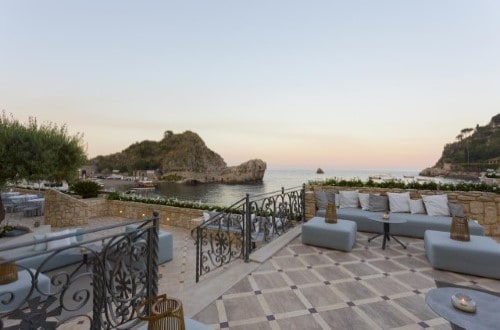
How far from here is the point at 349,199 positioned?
21.2ft

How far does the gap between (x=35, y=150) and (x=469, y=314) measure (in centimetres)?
939

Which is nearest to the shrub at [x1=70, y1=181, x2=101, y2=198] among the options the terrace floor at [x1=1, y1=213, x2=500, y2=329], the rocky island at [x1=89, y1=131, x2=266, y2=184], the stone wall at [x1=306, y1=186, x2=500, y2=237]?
the terrace floor at [x1=1, y1=213, x2=500, y2=329]

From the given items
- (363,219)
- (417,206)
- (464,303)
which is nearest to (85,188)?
(363,219)

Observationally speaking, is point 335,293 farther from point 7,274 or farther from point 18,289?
point 7,274

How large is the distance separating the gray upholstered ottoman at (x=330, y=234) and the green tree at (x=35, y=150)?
7624 millimetres

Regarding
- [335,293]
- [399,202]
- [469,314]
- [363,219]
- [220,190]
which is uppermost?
[399,202]

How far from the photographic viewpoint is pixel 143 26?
8625mm

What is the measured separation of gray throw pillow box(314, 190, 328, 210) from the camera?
6.49 m

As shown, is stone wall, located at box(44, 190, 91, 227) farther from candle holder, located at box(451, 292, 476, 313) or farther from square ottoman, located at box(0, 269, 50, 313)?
candle holder, located at box(451, 292, 476, 313)

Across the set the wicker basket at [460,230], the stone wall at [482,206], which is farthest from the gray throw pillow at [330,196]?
the wicker basket at [460,230]

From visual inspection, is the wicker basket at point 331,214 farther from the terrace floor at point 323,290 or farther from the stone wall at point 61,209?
the stone wall at point 61,209

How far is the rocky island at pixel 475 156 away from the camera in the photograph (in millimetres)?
37134

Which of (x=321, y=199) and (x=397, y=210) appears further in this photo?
(x=321, y=199)

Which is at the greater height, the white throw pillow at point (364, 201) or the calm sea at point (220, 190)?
the white throw pillow at point (364, 201)
